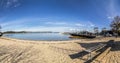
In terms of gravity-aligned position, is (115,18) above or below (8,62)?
above

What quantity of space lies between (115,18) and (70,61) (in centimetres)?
5779

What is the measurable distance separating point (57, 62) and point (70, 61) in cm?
83

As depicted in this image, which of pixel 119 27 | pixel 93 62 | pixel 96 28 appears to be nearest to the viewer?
pixel 93 62

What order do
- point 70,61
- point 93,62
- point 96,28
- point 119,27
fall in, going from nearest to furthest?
point 93,62
point 70,61
point 119,27
point 96,28

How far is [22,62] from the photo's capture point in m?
8.02

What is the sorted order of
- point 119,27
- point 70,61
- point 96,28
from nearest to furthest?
point 70,61, point 119,27, point 96,28

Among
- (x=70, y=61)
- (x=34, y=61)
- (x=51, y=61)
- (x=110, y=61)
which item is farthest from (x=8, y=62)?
(x=110, y=61)

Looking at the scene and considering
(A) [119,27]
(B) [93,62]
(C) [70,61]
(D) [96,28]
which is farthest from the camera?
(D) [96,28]

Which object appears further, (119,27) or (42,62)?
(119,27)

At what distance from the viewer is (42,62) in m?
8.19

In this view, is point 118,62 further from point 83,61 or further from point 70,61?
point 70,61

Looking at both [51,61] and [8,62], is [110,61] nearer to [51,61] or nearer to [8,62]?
[51,61]

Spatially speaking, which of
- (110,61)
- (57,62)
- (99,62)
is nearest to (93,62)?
(99,62)

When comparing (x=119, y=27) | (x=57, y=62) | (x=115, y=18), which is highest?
(x=115, y=18)
